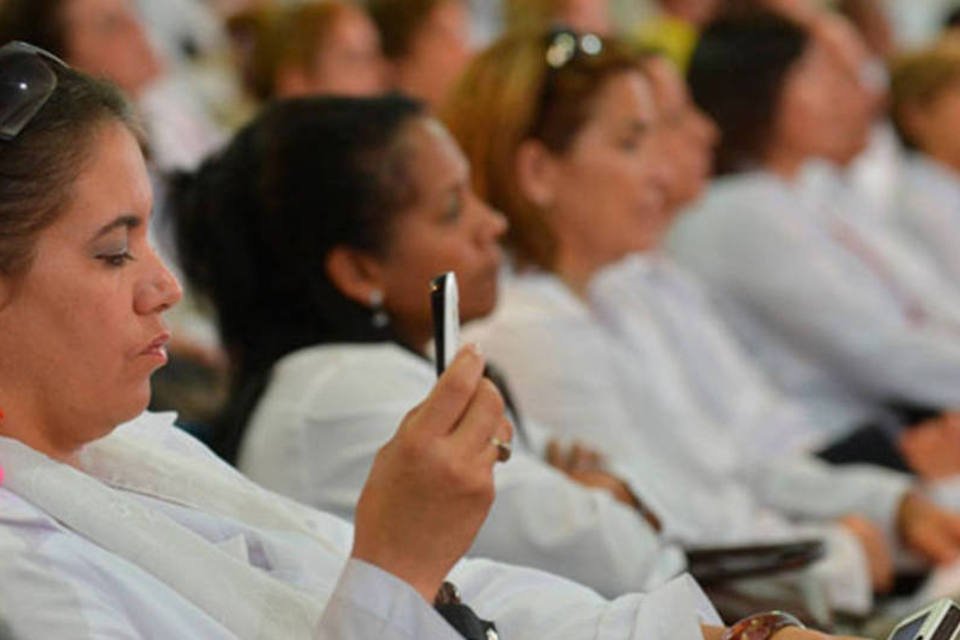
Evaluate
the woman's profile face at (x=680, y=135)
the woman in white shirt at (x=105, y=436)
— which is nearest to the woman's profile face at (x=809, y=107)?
the woman's profile face at (x=680, y=135)

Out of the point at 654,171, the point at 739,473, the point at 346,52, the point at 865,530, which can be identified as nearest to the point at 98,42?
the point at 346,52

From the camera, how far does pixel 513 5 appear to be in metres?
4.13

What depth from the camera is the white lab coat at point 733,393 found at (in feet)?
8.70

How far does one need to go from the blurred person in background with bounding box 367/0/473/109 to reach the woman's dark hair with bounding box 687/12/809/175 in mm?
509

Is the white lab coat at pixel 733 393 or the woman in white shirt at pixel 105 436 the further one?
the white lab coat at pixel 733 393

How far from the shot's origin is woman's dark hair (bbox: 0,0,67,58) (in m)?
2.91

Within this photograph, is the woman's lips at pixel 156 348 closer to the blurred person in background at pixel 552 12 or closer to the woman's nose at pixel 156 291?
the woman's nose at pixel 156 291

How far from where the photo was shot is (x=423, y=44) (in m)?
3.78

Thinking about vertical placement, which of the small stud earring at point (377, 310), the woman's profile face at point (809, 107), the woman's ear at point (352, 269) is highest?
the woman's ear at point (352, 269)

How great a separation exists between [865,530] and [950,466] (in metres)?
0.40

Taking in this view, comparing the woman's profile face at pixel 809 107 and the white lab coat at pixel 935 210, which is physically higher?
the woman's profile face at pixel 809 107

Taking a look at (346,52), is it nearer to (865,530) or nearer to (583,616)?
(865,530)

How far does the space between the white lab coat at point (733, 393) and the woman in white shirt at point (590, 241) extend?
0.01 m

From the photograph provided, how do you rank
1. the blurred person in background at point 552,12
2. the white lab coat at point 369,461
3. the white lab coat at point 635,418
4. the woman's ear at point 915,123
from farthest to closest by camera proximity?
the blurred person in background at point 552,12 < the woman's ear at point 915,123 < the white lab coat at point 635,418 < the white lab coat at point 369,461
